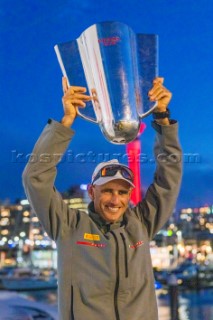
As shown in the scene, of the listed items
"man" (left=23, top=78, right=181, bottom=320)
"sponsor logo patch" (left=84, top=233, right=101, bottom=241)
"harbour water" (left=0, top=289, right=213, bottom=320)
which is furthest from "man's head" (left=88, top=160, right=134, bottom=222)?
"harbour water" (left=0, top=289, right=213, bottom=320)

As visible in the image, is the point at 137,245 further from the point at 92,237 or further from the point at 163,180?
the point at 163,180

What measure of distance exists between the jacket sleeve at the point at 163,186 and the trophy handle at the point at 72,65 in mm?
399

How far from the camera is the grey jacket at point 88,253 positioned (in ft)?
8.62

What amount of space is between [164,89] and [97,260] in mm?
982

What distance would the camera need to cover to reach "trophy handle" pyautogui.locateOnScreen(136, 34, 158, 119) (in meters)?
2.94

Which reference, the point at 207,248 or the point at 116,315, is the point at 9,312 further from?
the point at 207,248

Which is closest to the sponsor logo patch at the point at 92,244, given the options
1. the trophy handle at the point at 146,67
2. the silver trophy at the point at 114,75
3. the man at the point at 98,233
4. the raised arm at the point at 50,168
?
the man at the point at 98,233

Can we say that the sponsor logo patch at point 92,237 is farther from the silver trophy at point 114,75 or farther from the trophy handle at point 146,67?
the trophy handle at point 146,67

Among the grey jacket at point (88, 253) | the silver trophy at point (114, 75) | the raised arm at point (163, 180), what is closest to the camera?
the grey jacket at point (88, 253)

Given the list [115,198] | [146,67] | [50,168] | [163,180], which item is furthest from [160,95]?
[50,168]

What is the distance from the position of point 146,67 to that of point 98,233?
95 cm

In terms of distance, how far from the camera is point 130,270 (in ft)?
8.79

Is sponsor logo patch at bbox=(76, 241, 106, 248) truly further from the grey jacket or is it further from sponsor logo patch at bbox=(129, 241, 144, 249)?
sponsor logo patch at bbox=(129, 241, 144, 249)

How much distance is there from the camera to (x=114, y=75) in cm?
288
